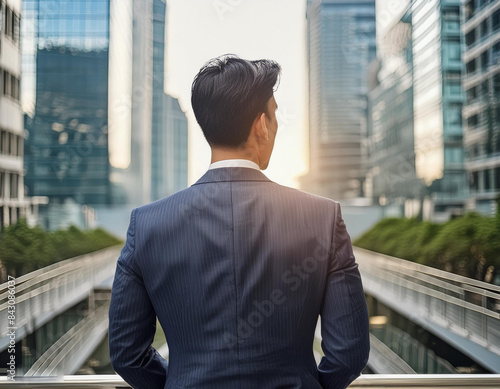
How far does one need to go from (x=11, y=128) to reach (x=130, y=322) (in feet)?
7.35

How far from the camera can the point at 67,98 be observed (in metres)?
2.85

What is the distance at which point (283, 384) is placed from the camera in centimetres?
81

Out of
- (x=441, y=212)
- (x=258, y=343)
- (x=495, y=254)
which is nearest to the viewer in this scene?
(x=258, y=343)

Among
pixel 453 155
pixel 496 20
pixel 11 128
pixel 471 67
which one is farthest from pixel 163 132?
pixel 496 20

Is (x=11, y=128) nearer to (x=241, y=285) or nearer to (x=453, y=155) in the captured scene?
(x=241, y=285)

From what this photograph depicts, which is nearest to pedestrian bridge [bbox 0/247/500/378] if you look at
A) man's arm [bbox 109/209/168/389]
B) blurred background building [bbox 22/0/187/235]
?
blurred background building [bbox 22/0/187/235]

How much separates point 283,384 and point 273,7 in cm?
241

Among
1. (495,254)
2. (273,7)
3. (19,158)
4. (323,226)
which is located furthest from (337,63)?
(323,226)

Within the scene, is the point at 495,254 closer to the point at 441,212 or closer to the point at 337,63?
the point at 441,212

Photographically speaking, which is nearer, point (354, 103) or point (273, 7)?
point (273, 7)

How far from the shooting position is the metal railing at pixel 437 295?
8.69 feet

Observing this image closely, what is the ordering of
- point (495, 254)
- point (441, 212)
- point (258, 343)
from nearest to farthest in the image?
point (258, 343) < point (495, 254) < point (441, 212)

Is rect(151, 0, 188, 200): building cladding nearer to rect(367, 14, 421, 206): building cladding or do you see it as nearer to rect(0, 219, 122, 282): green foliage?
rect(0, 219, 122, 282): green foliage

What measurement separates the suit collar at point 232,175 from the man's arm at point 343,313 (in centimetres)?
16
